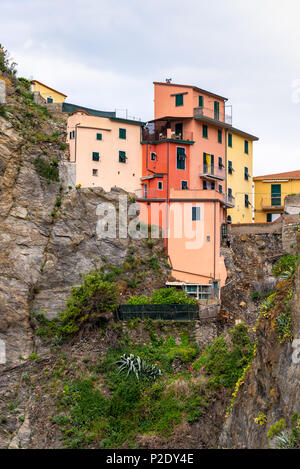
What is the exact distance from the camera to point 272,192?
6081cm

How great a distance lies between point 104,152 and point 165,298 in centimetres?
1250

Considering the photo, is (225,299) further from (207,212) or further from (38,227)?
(38,227)

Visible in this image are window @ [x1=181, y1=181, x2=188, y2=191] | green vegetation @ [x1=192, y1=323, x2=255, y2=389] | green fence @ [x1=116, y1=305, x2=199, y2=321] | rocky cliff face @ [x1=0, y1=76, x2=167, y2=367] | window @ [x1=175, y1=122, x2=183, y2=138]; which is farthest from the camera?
window @ [x1=175, y1=122, x2=183, y2=138]

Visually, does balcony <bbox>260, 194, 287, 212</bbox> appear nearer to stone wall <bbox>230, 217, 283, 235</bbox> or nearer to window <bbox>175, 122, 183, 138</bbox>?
stone wall <bbox>230, 217, 283, 235</bbox>

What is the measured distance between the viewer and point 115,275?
4794 cm

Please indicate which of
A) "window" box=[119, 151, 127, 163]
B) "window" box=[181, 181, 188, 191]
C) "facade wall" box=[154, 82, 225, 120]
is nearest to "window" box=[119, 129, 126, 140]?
"window" box=[119, 151, 127, 163]

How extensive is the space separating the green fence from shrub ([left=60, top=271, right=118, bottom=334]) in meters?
1.25

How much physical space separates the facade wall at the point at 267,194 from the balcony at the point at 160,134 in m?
9.46

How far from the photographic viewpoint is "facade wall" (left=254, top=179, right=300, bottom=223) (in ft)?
197

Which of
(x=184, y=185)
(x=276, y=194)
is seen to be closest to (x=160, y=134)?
(x=184, y=185)

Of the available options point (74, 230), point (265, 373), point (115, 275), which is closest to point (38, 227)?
point (74, 230)

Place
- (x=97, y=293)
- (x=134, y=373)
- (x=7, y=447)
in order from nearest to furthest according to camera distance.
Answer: (x=7, y=447), (x=134, y=373), (x=97, y=293)

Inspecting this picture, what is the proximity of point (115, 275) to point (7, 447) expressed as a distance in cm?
1445

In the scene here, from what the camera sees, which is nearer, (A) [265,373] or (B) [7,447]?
(A) [265,373]
